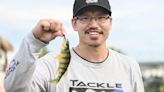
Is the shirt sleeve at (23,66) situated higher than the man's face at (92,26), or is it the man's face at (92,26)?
the man's face at (92,26)

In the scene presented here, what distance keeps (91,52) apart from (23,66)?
55.0 inches

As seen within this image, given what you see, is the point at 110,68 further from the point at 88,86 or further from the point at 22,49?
the point at 22,49

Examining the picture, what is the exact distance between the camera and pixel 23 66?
244 inches

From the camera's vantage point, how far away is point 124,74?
24.5 ft

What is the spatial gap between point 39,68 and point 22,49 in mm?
875

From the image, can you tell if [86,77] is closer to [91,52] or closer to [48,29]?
[91,52]

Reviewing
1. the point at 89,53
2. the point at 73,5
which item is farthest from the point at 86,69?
the point at 73,5

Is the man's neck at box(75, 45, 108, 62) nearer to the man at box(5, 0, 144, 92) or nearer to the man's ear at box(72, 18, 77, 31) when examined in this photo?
the man at box(5, 0, 144, 92)

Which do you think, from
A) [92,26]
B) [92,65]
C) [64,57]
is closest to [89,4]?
[92,26]

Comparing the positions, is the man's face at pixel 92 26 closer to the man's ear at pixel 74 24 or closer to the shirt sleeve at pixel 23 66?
the man's ear at pixel 74 24

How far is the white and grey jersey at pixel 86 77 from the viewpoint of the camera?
693 centimetres

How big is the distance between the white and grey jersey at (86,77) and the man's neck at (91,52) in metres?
0.06

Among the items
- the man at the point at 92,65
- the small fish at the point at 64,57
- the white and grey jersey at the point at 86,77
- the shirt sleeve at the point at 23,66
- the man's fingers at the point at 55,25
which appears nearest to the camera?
the man's fingers at the point at 55,25

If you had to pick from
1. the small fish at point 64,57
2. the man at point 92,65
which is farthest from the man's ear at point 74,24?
the small fish at point 64,57
